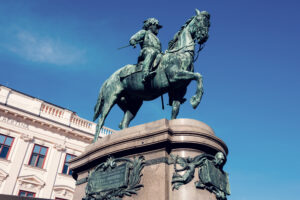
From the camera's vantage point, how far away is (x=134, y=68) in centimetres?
690

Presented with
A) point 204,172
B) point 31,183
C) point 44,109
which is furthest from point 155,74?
point 44,109

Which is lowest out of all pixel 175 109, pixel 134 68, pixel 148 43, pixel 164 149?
pixel 164 149

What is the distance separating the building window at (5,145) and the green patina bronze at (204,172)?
20.9m

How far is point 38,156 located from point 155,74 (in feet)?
65.5

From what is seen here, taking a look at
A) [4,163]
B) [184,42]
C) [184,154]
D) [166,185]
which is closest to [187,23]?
[184,42]

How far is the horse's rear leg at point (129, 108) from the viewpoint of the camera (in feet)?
24.0

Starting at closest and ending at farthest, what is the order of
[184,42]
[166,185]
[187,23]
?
[166,185] < [184,42] < [187,23]

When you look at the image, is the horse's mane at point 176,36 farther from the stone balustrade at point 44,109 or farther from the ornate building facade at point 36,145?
the stone balustrade at point 44,109

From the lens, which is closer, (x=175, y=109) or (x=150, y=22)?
(x=175, y=109)

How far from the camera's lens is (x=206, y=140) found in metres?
4.82

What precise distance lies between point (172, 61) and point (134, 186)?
112 inches

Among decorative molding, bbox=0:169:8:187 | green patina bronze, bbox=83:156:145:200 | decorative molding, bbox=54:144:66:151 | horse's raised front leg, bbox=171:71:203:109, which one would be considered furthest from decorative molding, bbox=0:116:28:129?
horse's raised front leg, bbox=171:71:203:109

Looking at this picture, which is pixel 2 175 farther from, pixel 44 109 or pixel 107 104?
pixel 107 104

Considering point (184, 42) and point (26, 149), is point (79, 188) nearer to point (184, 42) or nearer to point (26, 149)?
point (184, 42)
